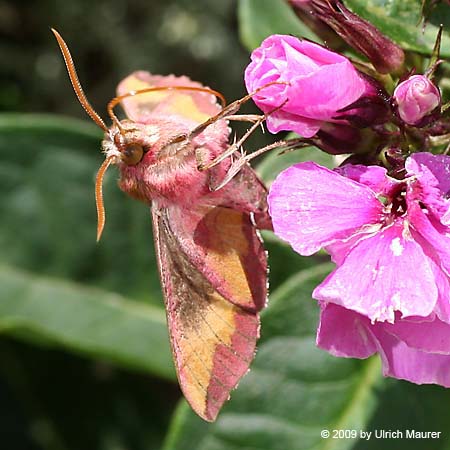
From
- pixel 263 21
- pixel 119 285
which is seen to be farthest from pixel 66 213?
pixel 263 21

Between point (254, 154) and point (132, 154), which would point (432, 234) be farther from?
point (132, 154)

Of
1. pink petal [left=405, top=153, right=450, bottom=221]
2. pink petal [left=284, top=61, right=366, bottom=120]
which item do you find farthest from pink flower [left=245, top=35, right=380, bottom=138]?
pink petal [left=405, top=153, right=450, bottom=221]

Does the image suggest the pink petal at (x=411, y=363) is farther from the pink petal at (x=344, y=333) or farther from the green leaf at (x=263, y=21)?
the green leaf at (x=263, y=21)

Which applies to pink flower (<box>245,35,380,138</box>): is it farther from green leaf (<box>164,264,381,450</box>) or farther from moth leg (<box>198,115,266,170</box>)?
green leaf (<box>164,264,381,450</box>)

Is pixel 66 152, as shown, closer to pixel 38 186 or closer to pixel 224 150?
pixel 38 186

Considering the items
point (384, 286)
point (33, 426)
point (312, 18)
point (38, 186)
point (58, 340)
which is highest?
point (312, 18)

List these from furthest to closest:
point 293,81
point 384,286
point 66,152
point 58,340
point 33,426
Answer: point 33,426 < point 66,152 < point 58,340 < point 293,81 < point 384,286

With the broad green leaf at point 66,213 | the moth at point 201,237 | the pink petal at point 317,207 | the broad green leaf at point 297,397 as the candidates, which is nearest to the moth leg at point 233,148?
the moth at point 201,237

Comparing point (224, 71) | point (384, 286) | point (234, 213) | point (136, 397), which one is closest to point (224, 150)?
point (234, 213)

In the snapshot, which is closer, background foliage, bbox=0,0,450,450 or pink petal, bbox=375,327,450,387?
pink petal, bbox=375,327,450,387
